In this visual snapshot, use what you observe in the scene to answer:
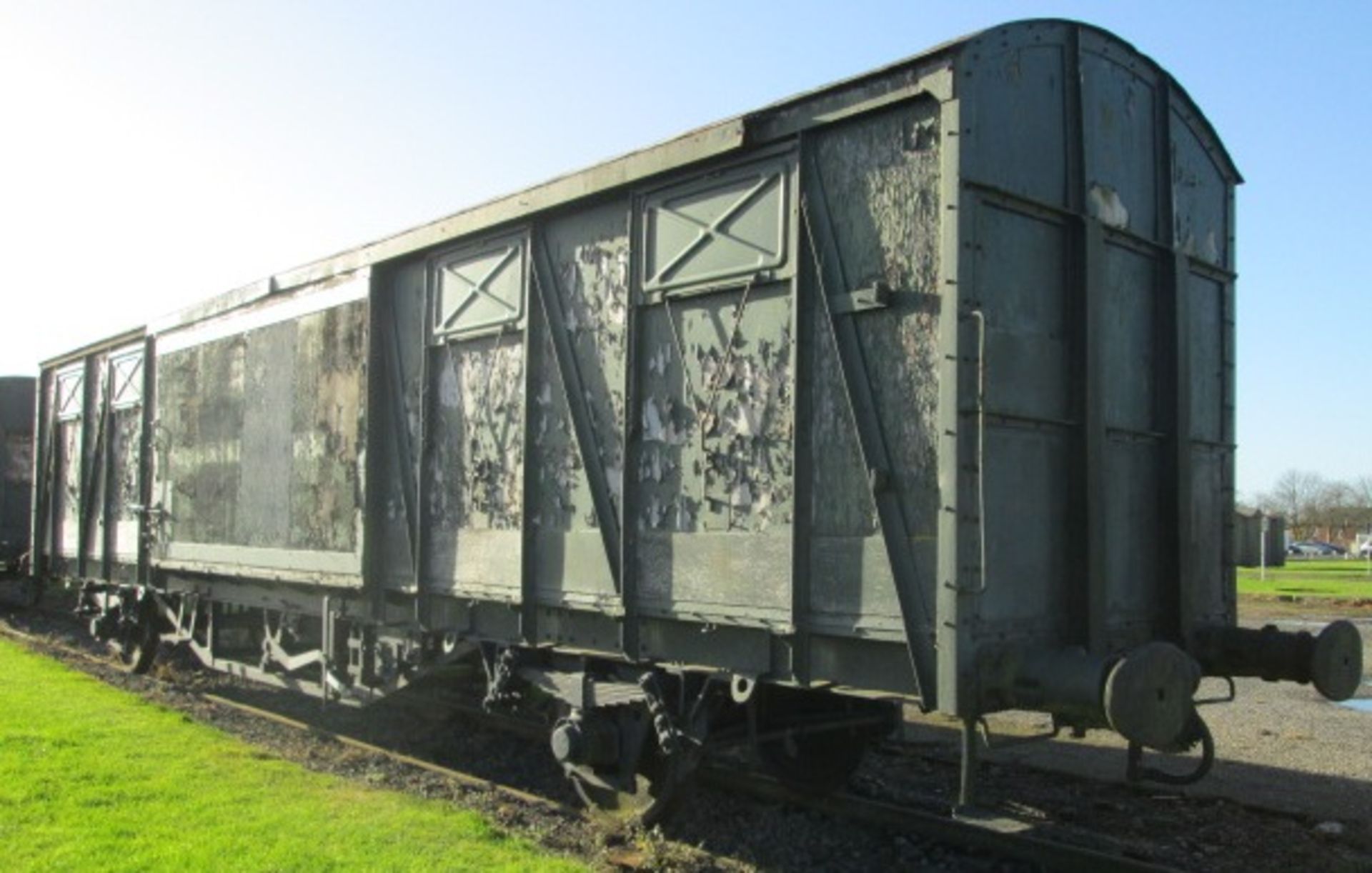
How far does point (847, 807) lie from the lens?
7.10m

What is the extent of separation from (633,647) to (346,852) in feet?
5.99

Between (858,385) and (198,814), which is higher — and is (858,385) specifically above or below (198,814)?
above

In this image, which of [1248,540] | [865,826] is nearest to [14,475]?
[865,826]

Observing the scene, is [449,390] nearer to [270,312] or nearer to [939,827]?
[270,312]

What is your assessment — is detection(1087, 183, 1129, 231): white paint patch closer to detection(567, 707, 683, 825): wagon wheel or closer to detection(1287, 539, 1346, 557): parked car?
detection(567, 707, 683, 825): wagon wheel

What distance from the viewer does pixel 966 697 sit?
5016 millimetres

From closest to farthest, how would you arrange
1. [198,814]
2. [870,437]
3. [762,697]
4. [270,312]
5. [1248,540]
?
[870,437] < [198,814] < [762,697] < [1248,540] < [270,312]

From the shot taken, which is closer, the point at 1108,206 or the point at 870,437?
the point at 870,437

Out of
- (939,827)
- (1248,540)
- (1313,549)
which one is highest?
(1248,540)

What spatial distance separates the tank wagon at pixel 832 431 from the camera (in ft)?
17.3

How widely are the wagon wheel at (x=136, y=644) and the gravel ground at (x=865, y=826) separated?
12.4 feet

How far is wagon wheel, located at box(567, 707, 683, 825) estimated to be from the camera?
6.63 m

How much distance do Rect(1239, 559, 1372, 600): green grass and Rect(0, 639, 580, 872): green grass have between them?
21.0 metres

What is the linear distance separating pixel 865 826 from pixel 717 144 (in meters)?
4.02
